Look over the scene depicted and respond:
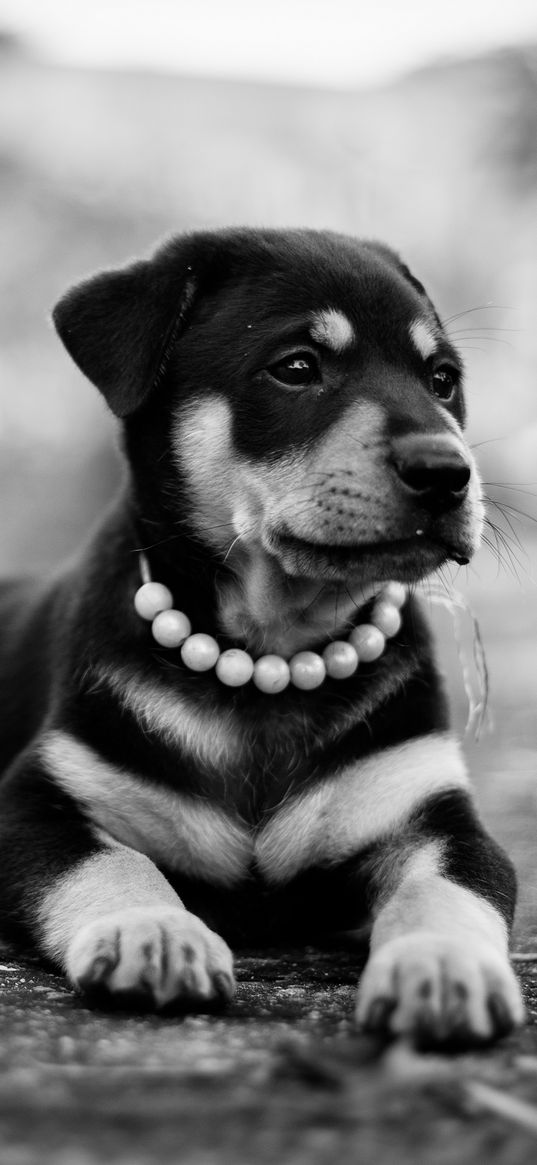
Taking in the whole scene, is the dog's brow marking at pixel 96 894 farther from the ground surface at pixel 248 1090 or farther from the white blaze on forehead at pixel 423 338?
the white blaze on forehead at pixel 423 338

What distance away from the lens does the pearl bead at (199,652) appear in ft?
9.84

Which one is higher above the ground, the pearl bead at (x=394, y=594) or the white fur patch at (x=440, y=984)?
the pearl bead at (x=394, y=594)

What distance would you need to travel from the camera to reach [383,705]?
10.1 ft

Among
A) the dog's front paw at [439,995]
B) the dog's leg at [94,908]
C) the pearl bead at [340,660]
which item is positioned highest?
the pearl bead at [340,660]

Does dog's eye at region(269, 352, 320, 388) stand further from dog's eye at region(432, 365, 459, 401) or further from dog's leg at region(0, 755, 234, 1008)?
dog's leg at region(0, 755, 234, 1008)

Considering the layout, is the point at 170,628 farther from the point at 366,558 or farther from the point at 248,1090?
the point at 248,1090

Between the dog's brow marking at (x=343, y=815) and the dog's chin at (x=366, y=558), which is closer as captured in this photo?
the dog's chin at (x=366, y=558)

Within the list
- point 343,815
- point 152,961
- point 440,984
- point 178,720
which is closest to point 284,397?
point 178,720

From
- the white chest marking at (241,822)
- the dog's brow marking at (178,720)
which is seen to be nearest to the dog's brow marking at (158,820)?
the white chest marking at (241,822)

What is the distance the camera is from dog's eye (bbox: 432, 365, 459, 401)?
3291mm

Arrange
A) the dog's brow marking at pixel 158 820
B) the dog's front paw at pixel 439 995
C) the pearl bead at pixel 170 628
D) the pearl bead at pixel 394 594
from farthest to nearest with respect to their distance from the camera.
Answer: the pearl bead at pixel 394 594 → the pearl bead at pixel 170 628 → the dog's brow marking at pixel 158 820 → the dog's front paw at pixel 439 995

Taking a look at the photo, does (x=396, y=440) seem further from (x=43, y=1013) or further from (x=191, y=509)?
(x=43, y=1013)

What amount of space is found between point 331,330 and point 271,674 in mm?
873

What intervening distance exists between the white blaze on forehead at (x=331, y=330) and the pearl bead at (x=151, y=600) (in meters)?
0.74
